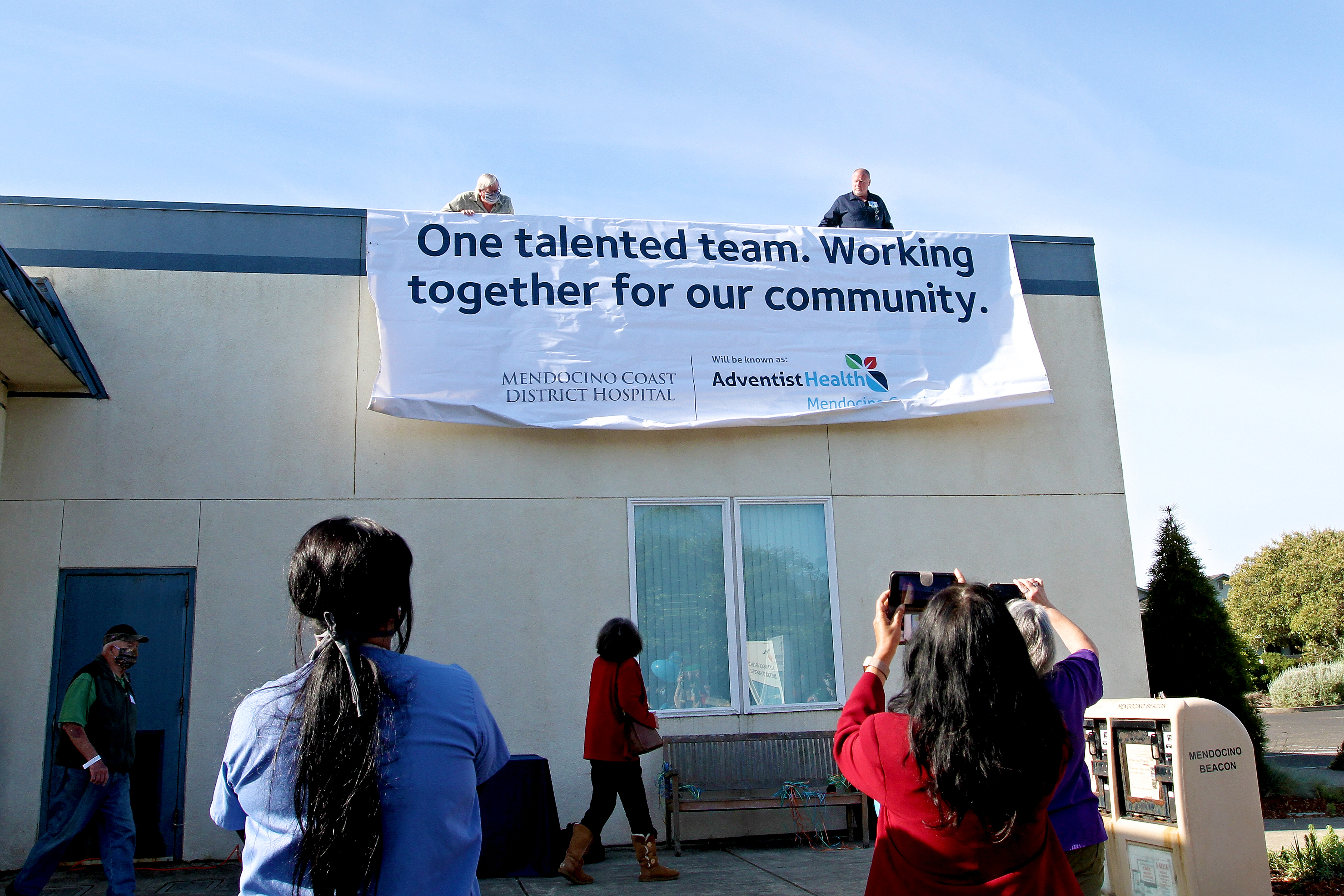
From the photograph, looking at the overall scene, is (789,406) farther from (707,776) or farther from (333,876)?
(333,876)

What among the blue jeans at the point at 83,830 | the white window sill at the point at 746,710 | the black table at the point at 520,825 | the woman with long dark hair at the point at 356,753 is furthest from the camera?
the white window sill at the point at 746,710

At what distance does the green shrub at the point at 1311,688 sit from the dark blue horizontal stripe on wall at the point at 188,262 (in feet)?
90.4

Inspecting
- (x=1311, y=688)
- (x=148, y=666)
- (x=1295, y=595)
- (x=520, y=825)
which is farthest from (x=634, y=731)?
(x=1295, y=595)

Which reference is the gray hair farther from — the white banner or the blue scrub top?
the white banner

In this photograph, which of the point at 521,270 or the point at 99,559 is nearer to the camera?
the point at 99,559

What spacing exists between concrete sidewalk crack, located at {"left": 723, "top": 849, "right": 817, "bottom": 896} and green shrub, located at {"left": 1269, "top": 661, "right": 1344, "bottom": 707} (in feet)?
82.2

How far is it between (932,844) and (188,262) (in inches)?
320

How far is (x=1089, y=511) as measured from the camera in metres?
9.46

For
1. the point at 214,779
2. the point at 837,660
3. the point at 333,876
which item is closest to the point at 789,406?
the point at 837,660

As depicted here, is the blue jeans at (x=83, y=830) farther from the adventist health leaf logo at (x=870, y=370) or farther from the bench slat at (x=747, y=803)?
the adventist health leaf logo at (x=870, y=370)

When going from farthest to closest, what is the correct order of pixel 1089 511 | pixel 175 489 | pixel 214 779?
pixel 1089 511, pixel 175 489, pixel 214 779

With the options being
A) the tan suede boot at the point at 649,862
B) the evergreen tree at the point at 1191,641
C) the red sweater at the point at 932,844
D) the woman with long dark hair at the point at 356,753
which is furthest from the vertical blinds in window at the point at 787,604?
the woman with long dark hair at the point at 356,753

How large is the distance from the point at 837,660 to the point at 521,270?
422 centimetres

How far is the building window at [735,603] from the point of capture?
28.4ft
